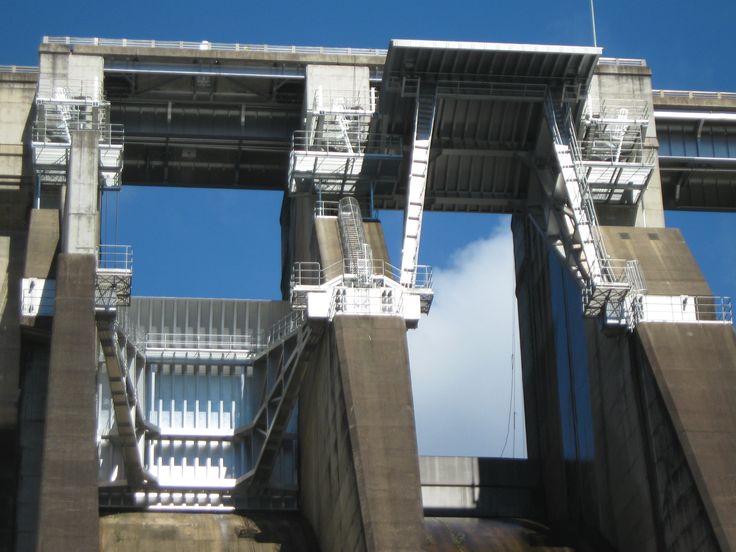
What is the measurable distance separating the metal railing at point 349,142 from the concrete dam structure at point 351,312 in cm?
12

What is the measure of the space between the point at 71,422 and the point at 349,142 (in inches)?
646

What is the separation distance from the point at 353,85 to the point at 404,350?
14.7 meters

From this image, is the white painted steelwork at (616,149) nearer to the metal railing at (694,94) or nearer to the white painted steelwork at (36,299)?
the metal railing at (694,94)

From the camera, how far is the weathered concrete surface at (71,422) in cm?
3700

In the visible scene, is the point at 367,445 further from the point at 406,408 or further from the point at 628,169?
the point at 628,169

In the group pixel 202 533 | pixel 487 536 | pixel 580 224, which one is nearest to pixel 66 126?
pixel 202 533

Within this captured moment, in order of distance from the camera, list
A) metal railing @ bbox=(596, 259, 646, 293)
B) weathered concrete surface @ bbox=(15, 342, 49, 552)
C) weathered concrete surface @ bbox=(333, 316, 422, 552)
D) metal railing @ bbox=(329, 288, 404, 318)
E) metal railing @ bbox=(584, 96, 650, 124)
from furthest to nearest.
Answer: metal railing @ bbox=(584, 96, 650, 124)
weathered concrete surface @ bbox=(15, 342, 49, 552)
metal railing @ bbox=(596, 259, 646, 293)
metal railing @ bbox=(329, 288, 404, 318)
weathered concrete surface @ bbox=(333, 316, 422, 552)

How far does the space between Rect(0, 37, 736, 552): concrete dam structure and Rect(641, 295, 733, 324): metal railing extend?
0.07 m

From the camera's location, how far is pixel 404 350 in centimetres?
4188

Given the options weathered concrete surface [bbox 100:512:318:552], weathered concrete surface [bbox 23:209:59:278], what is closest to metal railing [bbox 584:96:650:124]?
weathered concrete surface [bbox 100:512:318:552]

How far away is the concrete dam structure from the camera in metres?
41.3

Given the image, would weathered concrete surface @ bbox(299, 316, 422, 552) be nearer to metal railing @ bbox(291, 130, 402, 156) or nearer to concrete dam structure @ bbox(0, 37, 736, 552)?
concrete dam structure @ bbox(0, 37, 736, 552)

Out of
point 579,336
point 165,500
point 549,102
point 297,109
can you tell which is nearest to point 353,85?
point 297,109

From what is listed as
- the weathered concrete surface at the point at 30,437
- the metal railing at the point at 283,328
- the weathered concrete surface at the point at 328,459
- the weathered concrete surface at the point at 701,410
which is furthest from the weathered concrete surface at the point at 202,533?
the weathered concrete surface at the point at 701,410
